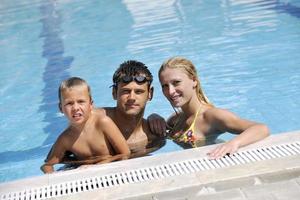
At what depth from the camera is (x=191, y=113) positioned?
4133mm

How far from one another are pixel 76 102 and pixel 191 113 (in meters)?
0.98

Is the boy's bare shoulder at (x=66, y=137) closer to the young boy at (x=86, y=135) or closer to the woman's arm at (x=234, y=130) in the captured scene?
the young boy at (x=86, y=135)

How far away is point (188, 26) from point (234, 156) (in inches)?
286

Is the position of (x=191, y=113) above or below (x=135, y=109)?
below

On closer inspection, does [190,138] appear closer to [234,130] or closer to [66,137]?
[234,130]

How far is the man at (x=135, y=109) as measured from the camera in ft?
13.0

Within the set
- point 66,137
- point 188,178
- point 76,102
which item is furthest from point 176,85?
point 188,178

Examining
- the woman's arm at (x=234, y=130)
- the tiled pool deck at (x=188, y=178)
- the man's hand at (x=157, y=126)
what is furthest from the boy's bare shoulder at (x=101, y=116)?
the woman's arm at (x=234, y=130)

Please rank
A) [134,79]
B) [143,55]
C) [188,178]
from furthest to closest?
[143,55]
[134,79]
[188,178]

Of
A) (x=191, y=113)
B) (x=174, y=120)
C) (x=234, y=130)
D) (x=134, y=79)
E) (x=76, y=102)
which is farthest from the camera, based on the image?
(x=174, y=120)

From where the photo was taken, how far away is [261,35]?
28.7ft

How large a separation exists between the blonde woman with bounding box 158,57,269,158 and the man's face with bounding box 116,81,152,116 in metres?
0.16

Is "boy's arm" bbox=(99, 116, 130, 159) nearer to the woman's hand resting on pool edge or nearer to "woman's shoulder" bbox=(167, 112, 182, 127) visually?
"woman's shoulder" bbox=(167, 112, 182, 127)

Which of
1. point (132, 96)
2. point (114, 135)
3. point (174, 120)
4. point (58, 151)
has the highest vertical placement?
point (132, 96)
